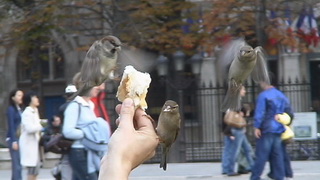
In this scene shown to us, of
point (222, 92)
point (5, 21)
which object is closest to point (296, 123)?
point (222, 92)

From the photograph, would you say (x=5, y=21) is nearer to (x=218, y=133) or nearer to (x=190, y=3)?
(x=190, y=3)

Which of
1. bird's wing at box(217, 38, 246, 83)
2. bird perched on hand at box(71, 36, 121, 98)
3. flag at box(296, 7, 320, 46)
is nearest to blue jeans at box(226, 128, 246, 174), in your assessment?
flag at box(296, 7, 320, 46)

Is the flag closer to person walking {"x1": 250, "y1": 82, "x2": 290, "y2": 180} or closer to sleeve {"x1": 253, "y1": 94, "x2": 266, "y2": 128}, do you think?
person walking {"x1": 250, "y1": 82, "x2": 290, "y2": 180}

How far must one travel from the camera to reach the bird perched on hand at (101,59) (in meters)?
4.43

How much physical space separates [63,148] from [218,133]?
1365 centimetres

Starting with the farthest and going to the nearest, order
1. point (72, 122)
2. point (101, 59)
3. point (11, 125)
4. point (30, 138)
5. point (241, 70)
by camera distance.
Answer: point (11, 125) < point (30, 138) < point (72, 122) < point (101, 59) < point (241, 70)

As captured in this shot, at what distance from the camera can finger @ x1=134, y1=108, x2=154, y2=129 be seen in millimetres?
3533

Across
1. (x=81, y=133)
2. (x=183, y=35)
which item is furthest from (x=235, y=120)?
(x=183, y=35)

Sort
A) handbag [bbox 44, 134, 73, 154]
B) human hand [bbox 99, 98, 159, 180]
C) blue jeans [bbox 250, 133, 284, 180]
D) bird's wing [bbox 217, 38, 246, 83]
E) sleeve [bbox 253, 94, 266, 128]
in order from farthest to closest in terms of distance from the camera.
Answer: blue jeans [bbox 250, 133, 284, 180], sleeve [bbox 253, 94, 266, 128], handbag [bbox 44, 134, 73, 154], bird's wing [bbox 217, 38, 246, 83], human hand [bbox 99, 98, 159, 180]

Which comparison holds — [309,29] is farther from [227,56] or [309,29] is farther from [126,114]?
[126,114]

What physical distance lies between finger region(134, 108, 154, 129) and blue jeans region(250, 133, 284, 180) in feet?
27.8

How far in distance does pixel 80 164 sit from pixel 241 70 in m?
5.78

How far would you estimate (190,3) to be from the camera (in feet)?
68.8

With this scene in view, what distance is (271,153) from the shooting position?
12.1 m
